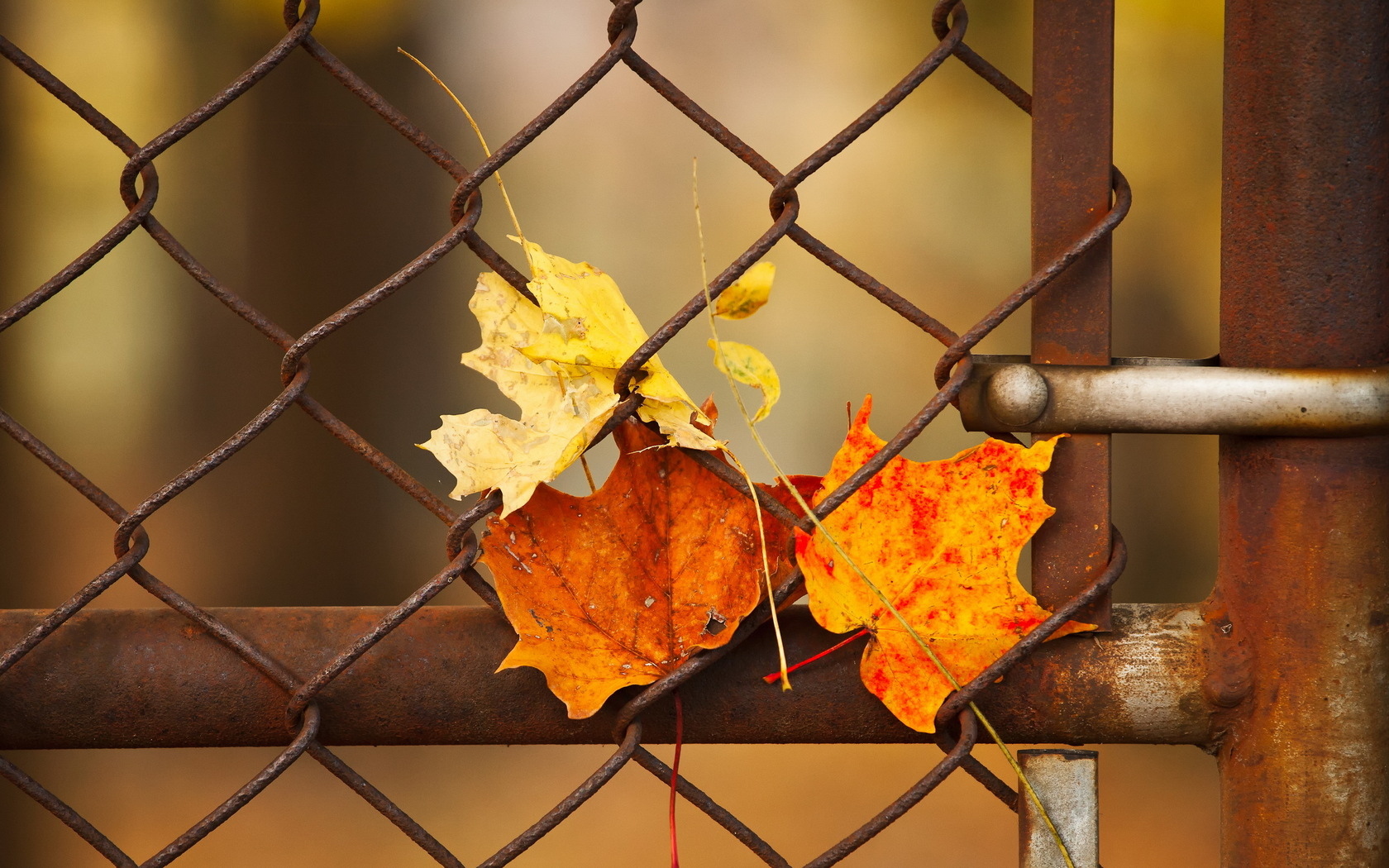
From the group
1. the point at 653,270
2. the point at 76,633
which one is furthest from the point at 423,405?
the point at 76,633

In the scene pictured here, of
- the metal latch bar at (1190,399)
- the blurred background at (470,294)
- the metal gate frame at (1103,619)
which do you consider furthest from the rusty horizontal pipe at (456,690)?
the blurred background at (470,294)

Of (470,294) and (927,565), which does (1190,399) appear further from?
(470,294)

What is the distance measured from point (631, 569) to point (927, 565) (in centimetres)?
15

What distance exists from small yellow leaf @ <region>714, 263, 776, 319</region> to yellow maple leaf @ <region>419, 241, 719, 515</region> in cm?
6

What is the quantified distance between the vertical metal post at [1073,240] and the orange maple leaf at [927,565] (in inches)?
0.6

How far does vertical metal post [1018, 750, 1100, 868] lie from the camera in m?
0.47

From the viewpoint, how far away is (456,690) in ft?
1.53

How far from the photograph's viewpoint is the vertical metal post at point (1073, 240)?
0.44m

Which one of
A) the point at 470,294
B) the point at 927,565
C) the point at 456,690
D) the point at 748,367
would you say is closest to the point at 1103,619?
the point at 927,565

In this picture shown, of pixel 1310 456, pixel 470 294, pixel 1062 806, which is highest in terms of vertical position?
pixel 470 294

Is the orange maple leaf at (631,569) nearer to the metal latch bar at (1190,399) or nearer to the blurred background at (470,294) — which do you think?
the metal latch bar at (1190,399)

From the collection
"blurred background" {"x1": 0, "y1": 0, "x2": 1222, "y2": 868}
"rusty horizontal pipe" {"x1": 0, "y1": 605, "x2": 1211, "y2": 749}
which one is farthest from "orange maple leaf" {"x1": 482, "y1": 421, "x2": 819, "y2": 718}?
"blurred background" {"x1": 0, "y1": 0, "x2": 1222, "y2": 868}

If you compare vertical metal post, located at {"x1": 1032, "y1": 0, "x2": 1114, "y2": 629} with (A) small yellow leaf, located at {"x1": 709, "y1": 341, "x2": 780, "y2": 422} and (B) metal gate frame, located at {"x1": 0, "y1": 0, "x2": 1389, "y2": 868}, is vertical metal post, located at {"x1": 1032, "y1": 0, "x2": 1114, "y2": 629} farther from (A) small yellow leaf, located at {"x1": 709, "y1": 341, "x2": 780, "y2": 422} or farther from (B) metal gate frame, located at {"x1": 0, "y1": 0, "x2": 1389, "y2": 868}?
(A) small yellow leaf, located at {"x1": 709, "y1": 341, "x2": 780, "y2": 422}

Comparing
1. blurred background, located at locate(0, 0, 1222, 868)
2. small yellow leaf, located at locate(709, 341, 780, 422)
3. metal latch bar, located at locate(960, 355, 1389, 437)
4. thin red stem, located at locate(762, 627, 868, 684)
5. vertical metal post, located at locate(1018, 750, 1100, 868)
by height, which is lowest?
vertical metal post, located at locate(1018, 750, 1100, 868)
